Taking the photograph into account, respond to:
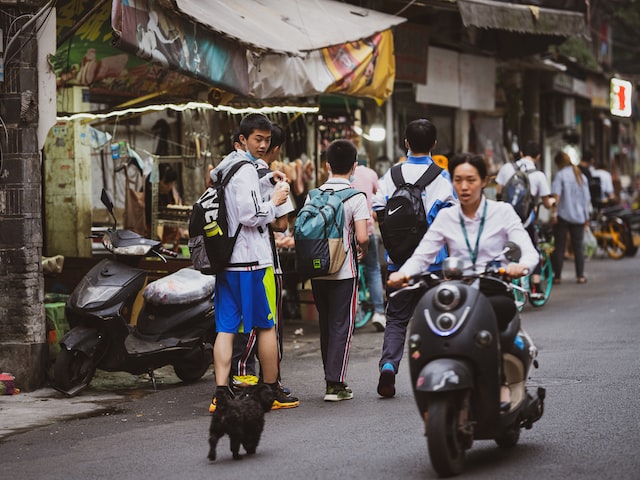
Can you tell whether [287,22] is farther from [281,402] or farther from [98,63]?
[281,402]

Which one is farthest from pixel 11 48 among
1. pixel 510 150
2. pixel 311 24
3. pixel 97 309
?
pixel 510 150

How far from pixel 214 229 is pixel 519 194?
7072mm

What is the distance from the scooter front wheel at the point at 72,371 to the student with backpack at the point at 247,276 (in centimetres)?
154

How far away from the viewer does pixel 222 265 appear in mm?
7836

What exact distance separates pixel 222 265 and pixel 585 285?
11.3 m

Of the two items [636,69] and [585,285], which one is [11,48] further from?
[636,69]

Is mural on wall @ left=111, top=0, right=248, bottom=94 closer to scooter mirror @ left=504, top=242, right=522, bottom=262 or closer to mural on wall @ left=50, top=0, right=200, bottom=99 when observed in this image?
mural on wall @ left=50, top=0, right=200, bottom=99

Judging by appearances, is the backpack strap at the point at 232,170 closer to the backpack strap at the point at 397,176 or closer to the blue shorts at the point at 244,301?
the blue shorts at the point at 244,301

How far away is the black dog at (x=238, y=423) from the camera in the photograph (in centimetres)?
616

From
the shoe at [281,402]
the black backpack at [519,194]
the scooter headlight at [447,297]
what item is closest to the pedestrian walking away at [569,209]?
the black backpack at [519,194]

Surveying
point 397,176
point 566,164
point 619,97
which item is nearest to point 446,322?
point 397,176

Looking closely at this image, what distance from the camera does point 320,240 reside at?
8266 millimetres

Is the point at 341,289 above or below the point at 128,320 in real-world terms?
above

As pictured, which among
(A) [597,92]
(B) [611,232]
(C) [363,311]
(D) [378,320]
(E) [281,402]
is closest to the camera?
(E) [281,402]
